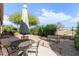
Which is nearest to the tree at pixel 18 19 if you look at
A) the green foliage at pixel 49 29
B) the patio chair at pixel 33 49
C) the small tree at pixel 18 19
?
the small tree at pixel 18 19

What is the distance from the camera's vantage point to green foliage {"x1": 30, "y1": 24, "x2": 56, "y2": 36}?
208cm

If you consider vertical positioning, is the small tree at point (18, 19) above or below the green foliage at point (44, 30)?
above

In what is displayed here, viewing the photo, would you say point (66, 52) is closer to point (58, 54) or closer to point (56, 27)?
point (58, 54)

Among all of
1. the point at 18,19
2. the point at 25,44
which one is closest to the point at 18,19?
the point at 18,19

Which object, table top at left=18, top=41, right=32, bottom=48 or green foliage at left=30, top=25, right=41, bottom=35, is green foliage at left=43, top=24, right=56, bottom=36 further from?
table top at left=18, top=41, right=32, bottom=48

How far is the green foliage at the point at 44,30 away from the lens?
6.81ft

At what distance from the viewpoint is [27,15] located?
6.87 ft

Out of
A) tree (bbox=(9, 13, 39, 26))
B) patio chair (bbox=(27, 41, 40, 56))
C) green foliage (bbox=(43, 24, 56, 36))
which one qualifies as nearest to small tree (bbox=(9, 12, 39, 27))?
tree (bbox=(9, 13, 39, 26))

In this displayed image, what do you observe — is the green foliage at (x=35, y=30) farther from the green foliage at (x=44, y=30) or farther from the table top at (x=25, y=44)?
the table top at (x=25, y=44)

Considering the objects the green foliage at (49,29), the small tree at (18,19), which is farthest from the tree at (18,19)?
the green foliage at (49,29)

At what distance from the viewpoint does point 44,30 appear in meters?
2.09

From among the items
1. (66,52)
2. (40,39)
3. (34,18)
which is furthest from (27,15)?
(66,52)

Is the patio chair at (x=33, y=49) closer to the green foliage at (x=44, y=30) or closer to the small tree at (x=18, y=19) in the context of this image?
the green foliage at (x=44, y=30)

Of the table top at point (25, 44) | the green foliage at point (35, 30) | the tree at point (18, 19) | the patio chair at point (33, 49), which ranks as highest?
the tree at point (18, 19)
